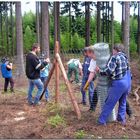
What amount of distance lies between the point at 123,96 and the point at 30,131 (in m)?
2.05

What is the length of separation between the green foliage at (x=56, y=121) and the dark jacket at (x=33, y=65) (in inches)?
80.5

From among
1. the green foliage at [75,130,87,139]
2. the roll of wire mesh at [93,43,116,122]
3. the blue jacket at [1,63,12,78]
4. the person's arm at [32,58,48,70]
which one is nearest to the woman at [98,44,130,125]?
the roll of wire mesh at [93,43,116,122]

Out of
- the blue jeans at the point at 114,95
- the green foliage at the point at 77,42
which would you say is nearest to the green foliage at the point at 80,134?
the blue jeans at the point at 114,95

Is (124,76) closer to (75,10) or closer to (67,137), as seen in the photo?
(67,137)

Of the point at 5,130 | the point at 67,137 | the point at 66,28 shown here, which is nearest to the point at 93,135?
the point at 67,137

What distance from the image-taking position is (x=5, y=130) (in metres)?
8.53

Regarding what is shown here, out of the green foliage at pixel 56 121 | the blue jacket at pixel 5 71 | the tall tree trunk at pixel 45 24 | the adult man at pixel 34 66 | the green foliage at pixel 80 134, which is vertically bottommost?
the green foliage at pixel 80 134

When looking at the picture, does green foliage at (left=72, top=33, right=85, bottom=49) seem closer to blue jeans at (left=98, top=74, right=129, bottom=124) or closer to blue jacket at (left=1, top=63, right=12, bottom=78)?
blue jacket at (left=1, top=63, right=12, bottom=78)

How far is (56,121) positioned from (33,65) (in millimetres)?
2487

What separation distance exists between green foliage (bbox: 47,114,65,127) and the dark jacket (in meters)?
2.04

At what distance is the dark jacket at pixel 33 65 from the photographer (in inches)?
425

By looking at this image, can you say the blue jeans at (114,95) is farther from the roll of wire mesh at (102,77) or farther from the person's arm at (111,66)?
the roll of wire mesh at (102,77)

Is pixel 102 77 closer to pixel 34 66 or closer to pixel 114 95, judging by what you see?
pixel 114 95

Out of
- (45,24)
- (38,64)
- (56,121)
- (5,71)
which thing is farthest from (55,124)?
(45,24)
